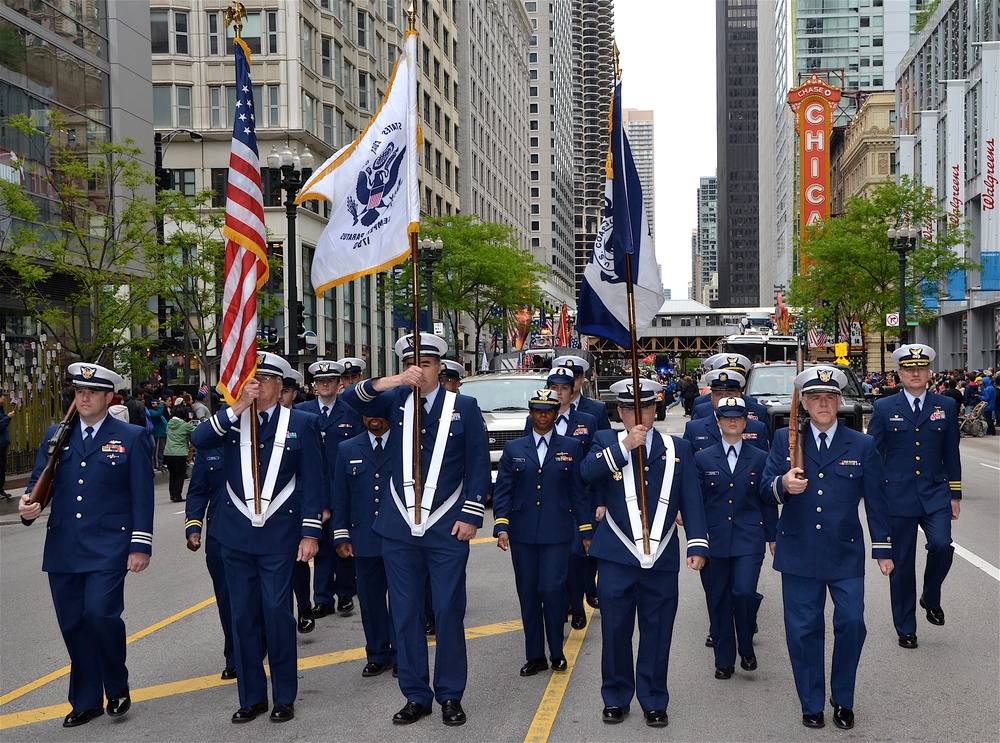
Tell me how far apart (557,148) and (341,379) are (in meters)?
151

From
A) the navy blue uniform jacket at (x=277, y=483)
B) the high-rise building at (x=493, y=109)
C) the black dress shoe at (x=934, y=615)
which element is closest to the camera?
the navy blue uniform jacket at (x=277, y=483)

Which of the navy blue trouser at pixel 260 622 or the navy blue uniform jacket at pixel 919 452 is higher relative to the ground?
the navy blue uniform jacket at pixel 919 452

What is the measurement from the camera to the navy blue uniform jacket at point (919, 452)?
313 inches

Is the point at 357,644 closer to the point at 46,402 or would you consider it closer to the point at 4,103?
the point at 46,402

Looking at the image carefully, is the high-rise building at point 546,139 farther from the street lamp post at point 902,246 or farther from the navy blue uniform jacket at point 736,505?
the navy blue uniform jacket at point 736,505

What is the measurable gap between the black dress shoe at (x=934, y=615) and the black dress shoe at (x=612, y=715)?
3.47 meters

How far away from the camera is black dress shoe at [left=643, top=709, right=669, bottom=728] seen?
19.1 feet

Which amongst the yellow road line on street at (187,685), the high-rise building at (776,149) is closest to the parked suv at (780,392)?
the yellow road line on street at (187,685)

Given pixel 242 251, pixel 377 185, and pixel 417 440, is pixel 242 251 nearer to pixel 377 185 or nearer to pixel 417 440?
pixel 377 185

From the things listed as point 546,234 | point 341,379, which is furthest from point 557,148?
point 341,379

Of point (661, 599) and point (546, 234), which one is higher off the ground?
point (546, 234)

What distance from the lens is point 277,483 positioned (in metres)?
6.39

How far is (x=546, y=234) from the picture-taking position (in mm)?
142625

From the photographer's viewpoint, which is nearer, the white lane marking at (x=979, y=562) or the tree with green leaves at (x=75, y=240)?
the white lane marking at (x=979, y=562)
